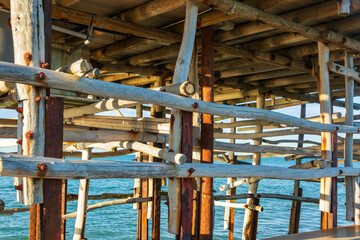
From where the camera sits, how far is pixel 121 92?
4.30 meters

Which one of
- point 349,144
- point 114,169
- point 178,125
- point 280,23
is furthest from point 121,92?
point 349,144

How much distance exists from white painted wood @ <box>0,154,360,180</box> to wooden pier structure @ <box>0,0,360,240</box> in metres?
0.01

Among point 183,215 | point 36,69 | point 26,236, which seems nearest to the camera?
point 36,69

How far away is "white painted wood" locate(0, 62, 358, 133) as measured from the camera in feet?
11.8

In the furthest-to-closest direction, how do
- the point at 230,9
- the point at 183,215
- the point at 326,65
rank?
the point at 326,65
the point at 230,9
the point at 183,215

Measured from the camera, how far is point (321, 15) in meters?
6.07

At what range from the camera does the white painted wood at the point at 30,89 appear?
12.3 feet

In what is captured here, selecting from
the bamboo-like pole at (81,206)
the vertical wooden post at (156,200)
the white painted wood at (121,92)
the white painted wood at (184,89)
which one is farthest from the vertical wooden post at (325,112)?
the bamboo-like pole at (81,206)

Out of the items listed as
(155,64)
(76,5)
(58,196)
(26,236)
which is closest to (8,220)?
(26,236)

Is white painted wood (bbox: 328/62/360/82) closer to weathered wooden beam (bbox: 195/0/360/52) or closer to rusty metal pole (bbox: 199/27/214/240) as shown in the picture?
weathered wooden beam (bbox: 195/0/360/52)

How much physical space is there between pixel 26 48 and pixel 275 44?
4676mm

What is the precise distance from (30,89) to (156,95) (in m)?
1.32

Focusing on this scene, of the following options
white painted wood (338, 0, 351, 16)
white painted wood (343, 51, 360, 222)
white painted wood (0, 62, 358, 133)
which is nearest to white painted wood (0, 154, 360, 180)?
white painted wood (0, 62, 358, 133)

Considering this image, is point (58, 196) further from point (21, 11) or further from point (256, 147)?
point (256, 147)
